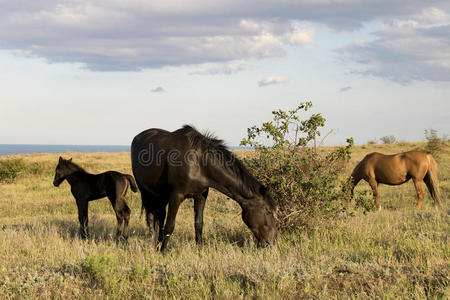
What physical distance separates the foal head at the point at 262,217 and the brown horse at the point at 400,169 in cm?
648

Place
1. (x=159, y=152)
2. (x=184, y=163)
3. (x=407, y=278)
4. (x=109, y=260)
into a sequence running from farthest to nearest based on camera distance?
(x=159, y=152), (x=184, y=163), (x=109, y=260), (x=407, y=278)

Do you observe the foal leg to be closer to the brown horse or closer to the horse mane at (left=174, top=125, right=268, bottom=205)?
the horse mane at (left=174, top=125, right=268, bottom=205)

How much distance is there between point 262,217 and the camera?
654cm

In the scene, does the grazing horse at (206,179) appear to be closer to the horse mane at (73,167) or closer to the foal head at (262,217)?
the foal head at (262,217)

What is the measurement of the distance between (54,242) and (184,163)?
2983 mm

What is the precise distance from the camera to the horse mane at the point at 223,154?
665 centimetres

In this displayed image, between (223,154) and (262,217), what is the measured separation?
1241mm

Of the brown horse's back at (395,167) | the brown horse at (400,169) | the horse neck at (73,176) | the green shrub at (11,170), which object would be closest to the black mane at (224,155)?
the horse neck at (73,176)

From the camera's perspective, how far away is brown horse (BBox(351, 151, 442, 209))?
12.2m

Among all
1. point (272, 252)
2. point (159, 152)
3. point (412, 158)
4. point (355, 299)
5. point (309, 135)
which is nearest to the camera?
point (355, 299)

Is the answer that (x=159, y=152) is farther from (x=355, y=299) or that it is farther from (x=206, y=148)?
(x=355, y=299)

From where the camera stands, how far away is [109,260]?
5191 mm

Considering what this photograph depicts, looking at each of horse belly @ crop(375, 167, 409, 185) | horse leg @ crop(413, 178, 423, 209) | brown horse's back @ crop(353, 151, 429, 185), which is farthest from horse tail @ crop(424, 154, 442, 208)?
horse belly @ crop(375, 167, 409, 185)

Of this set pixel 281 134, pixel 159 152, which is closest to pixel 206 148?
pixel 159 152
